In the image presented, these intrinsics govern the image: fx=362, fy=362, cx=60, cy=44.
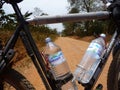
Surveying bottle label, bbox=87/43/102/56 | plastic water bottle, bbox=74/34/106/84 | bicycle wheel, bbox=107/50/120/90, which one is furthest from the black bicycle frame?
bicycle wheel, bbox=107/50/120/90

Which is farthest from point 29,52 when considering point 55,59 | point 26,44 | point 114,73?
point 114,73

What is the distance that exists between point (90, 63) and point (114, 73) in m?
0.29

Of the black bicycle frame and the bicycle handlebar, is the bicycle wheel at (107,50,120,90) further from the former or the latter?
the black bicycle frame

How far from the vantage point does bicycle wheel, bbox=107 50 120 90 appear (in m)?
3.22

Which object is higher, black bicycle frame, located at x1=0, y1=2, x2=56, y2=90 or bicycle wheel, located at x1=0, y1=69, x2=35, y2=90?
black bicycle frame, located at x1=0, y1=2, x2=56, y2=90

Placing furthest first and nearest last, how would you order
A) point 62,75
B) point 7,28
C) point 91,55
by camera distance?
point 7,28 < point 91,55 < point 62,75

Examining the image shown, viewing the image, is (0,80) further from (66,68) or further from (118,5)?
(118,5)

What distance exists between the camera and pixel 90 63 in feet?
10.2

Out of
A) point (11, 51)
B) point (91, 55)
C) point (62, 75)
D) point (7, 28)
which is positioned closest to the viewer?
point (11, 51)

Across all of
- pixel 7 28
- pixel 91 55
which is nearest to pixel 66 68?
pixel 91 55

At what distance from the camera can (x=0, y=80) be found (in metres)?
2.79

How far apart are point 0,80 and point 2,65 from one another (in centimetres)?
14

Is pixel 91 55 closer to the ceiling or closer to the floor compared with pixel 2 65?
closer to the floor

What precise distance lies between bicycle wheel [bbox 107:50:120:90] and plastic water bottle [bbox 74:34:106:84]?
178 millimetres
